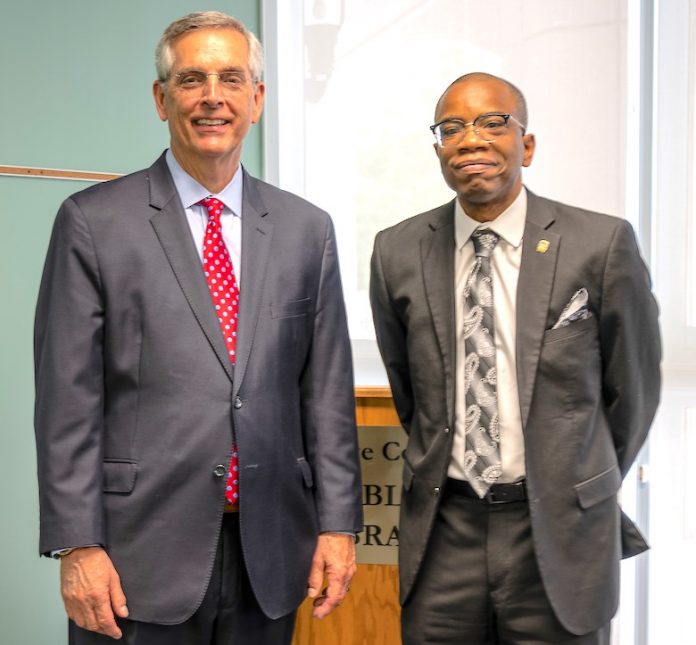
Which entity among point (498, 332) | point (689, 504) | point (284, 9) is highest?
point (284, 9)

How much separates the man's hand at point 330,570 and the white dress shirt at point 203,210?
1.81 feet

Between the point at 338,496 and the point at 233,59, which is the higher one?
the point at 233,59

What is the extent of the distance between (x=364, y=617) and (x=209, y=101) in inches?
61.8

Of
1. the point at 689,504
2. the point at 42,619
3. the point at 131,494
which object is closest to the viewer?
the point at 131,494

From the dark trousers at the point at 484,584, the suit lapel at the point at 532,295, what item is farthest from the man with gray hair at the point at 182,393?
the suit lapel at the point at 532,295

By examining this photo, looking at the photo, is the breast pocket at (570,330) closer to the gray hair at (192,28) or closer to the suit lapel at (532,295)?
the suit lapel at (532,295)

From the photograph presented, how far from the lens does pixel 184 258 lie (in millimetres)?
1727

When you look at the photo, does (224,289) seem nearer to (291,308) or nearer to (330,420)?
(291,308)

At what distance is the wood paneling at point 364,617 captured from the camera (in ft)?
8.52

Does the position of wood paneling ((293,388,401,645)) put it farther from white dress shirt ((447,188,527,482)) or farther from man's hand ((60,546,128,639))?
man's hand ((60,546,128,639))

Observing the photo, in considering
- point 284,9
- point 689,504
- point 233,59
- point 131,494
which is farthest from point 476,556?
point 284,9

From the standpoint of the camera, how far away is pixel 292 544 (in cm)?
181

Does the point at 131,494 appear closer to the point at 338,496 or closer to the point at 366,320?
the point at 338,496

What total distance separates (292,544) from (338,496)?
132 mm
